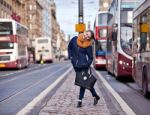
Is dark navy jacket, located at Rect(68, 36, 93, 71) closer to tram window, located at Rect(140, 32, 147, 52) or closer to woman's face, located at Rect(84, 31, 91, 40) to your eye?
woman's face, located at Rect(84, 31, 91, 40)

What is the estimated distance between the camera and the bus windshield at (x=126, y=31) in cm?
2517

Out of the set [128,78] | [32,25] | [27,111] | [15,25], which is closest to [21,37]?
[15,25]

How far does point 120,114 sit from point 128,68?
13468 millimetres

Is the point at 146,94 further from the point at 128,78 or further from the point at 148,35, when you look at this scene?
the point at 128,78

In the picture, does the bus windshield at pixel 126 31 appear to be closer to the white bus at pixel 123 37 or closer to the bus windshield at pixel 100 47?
the white bus at pixel 123 37

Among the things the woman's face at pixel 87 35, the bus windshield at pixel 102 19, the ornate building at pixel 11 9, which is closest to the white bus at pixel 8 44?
the bus windshield at pixel 102 19

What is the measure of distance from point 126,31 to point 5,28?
21.9 m

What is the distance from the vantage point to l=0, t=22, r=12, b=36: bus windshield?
45594 mm

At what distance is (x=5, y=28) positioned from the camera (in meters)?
45.6

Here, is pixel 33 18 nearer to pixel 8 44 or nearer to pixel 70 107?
pixel 8 44

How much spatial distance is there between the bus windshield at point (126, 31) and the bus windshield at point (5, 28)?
2161cm

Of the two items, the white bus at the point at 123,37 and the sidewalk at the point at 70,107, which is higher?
the white bus at the point at 123,37

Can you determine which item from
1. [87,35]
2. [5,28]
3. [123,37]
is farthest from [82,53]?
[5,28]

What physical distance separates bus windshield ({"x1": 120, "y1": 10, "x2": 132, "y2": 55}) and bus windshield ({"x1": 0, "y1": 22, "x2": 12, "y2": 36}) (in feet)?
70.9
